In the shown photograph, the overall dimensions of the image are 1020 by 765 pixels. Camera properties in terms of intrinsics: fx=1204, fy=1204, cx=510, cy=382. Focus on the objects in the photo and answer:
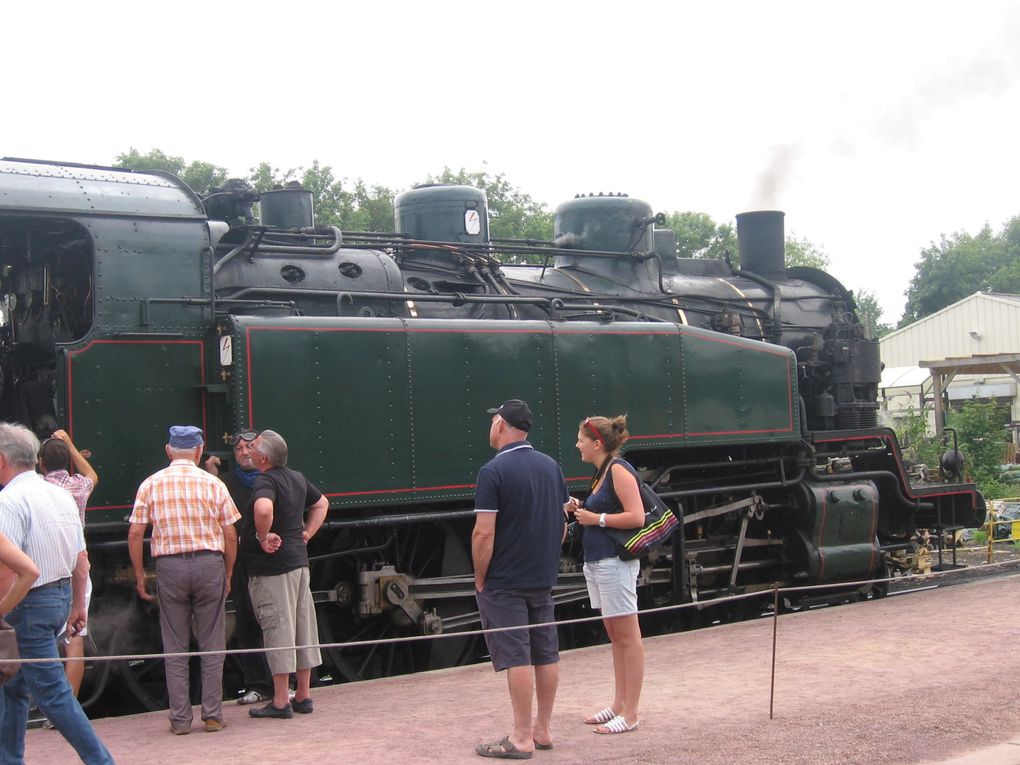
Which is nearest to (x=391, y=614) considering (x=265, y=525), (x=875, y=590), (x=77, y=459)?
(x=265, y=525)

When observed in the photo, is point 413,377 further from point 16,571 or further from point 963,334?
point 963,334

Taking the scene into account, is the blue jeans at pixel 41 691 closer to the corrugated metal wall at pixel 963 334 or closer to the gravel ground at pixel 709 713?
the gravel ground at pixel 709 713

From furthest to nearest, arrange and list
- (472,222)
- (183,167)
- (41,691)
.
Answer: (183,167) < (472,222) < (41,691)

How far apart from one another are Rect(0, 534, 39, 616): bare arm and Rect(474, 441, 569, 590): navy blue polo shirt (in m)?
1.86

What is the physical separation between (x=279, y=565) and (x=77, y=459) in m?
1.23

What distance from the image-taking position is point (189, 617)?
20.1ft

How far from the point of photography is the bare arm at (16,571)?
4367mm

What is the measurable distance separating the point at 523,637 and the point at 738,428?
506 cm

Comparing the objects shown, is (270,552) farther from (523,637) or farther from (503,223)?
(503,223)

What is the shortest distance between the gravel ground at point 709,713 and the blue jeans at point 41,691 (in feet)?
2.49

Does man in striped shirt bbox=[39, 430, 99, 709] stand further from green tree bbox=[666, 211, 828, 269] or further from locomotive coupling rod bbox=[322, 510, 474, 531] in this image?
green tree bbox=[666, 211, 828, 269]

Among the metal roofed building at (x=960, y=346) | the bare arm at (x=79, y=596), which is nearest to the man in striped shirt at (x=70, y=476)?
the bare arm at (x=79, y=596)

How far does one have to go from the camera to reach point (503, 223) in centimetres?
4144

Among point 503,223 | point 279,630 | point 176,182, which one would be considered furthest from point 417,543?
point 503,223
